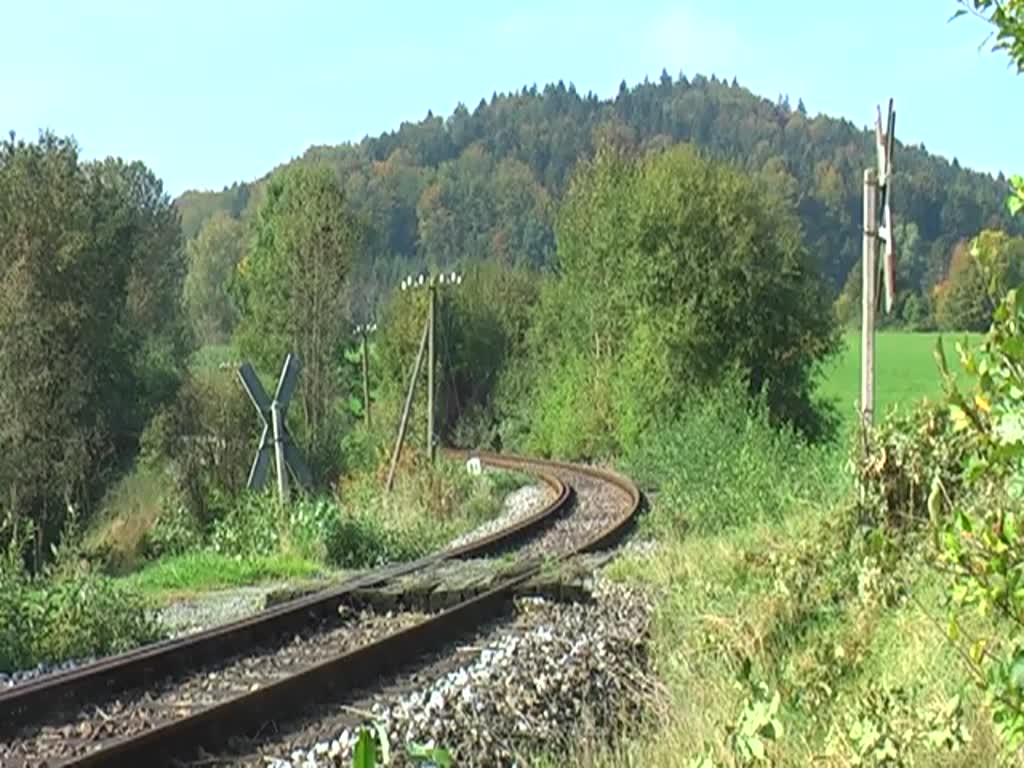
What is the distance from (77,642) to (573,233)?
39.2 meters

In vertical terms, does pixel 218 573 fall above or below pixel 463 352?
below

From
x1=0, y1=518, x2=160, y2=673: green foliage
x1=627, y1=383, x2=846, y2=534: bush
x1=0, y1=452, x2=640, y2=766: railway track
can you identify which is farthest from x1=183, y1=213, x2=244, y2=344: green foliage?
x1=0, y1=452, x2=640, y2=766: railway track

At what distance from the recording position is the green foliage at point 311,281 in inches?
1718

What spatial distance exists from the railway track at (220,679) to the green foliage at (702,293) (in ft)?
88.0

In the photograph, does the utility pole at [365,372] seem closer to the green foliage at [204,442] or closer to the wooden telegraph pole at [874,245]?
the green foliage at [204,442]

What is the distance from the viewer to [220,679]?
9.70m

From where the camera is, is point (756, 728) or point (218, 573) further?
point (218, 573)

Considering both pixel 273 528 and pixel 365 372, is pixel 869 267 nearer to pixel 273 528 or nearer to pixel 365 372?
pixel 273 528

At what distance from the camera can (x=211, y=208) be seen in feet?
593

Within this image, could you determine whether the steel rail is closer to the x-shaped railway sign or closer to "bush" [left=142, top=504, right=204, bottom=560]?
the x-shaped railway sign

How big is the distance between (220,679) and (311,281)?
3654 cm

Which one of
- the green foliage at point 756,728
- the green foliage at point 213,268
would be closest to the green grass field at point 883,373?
the green foliage at point 756,728

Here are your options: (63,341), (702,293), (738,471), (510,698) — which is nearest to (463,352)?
(702,293)

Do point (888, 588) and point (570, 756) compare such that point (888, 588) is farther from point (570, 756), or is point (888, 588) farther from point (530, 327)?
point (530, 327)
